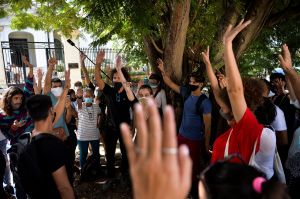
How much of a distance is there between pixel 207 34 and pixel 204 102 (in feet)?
5.56

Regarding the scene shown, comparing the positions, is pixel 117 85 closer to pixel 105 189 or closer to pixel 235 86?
pixel 105 189

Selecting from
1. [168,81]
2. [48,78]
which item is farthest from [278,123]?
[48,78]

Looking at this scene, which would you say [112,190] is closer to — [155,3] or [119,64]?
[119,64]

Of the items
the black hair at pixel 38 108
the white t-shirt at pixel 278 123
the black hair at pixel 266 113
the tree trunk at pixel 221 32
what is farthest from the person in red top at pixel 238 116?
the tree trunk at pixel 221 32

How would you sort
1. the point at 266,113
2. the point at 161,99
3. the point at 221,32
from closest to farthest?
the point at 266,113
the point at 221,32
the point at 161,99

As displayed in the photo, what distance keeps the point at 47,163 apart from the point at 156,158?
4.68 ft

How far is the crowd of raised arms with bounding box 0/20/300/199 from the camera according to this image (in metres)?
0.93

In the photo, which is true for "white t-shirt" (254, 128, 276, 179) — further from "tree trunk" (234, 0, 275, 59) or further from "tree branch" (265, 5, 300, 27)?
"tree branch" (265, 5, 300, 27)

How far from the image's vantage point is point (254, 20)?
4012 mm

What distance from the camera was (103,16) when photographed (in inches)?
115

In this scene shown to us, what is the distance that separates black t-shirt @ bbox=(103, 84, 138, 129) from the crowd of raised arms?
1cm

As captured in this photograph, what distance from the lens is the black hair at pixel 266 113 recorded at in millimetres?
2777

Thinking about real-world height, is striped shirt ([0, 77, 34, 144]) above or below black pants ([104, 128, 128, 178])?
above

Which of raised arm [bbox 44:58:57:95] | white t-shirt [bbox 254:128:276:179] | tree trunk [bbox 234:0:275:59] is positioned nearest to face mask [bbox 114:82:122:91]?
raised arm [bbox 44:58:57:95]
